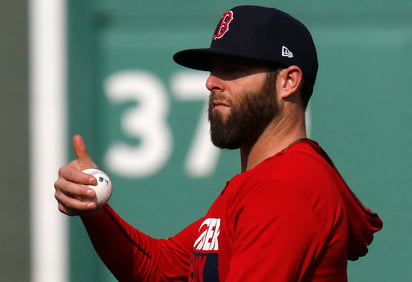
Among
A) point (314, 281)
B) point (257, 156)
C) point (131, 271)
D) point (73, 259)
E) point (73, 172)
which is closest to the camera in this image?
point (314, 281)

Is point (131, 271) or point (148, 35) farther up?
point (148, 35)

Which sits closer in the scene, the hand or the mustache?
the hand

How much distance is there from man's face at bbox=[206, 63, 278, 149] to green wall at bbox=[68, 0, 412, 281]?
2.52 m

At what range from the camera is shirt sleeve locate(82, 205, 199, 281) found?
9.21ft

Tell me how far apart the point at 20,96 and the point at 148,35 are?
0.95 meters

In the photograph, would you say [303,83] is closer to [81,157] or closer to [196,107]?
[81,157]

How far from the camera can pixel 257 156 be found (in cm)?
263

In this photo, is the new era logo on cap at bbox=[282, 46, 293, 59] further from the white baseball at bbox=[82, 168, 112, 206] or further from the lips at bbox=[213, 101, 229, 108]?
the white baseball at bbox=[82, 168, 112, 206]

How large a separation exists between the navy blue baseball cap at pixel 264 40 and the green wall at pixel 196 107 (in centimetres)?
257

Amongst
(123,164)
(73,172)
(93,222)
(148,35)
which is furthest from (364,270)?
(73,172)

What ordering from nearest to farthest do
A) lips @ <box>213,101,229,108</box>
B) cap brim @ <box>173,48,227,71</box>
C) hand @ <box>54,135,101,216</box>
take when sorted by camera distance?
hand @ <box>54,135,101,216</box>, lips @ <box>213,101,229,108</box>, cap brim @ <box>173,48,227,71</box>

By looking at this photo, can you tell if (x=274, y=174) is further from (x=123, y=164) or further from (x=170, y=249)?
(x=123, y=164)

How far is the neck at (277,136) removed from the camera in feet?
8.47

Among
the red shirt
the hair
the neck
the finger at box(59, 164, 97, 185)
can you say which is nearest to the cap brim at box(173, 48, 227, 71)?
the hair
